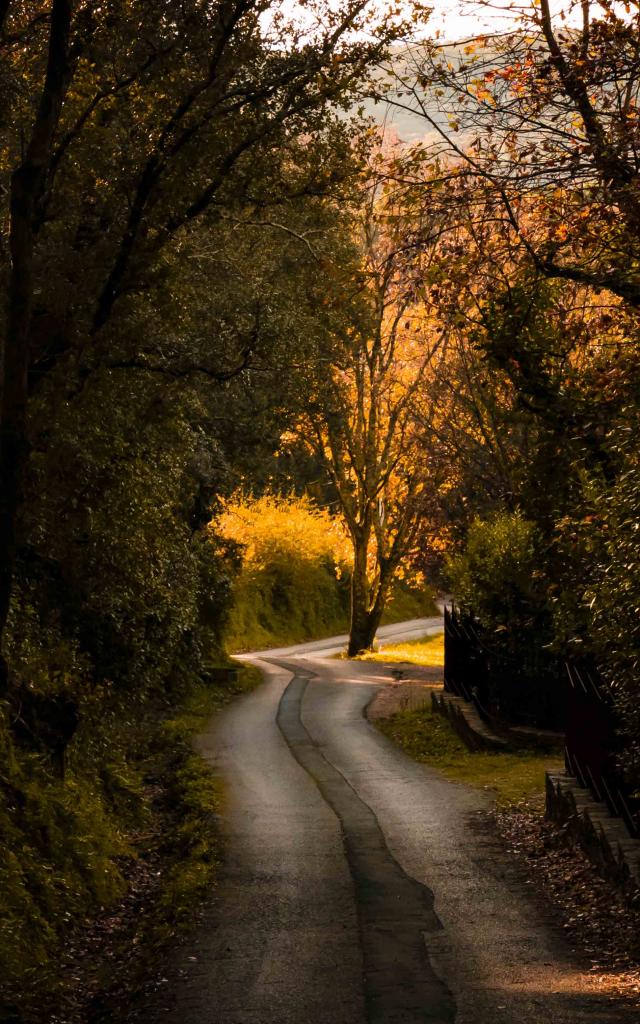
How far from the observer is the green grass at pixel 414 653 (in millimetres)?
38844

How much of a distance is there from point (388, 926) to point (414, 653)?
33297 millimetres

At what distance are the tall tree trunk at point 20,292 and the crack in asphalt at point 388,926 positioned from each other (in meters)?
4.06

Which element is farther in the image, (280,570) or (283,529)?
(280,570)

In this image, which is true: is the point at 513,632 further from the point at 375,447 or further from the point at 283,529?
the point at 283,529

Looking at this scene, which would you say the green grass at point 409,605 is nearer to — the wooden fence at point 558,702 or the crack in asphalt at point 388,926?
the wooden fence at point 558,702

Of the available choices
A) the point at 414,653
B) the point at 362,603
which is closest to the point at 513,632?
the point at 362,603

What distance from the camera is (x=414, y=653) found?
42.7m

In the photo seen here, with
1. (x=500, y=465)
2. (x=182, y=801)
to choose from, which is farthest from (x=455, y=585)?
(x=182, y=801)

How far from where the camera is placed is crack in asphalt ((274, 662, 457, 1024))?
7.46 meters

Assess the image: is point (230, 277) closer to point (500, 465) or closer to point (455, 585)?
point (455, 585)

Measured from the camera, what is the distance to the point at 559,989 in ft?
25.7

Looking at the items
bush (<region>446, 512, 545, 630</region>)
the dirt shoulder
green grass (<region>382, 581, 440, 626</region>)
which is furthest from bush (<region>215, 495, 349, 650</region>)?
the dirt shoulder

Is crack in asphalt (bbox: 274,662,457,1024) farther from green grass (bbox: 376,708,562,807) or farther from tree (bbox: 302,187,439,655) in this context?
tree (bbox: 302,187,439,655)

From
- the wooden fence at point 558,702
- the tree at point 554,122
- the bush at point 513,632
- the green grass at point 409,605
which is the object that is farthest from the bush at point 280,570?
the tree at point 554,122
